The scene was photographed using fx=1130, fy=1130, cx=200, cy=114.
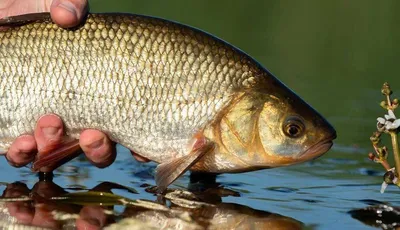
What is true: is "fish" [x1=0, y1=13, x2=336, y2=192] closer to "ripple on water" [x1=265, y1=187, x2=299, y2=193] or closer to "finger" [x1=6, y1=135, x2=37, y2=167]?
"finger" [x1=6, y1=135, x2=37, y2=167]

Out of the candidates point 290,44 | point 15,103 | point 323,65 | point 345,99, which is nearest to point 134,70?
point 15,103

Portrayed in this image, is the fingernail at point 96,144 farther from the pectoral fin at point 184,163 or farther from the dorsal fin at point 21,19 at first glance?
the dorsal fin at point 21,19

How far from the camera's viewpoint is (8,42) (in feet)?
20.2

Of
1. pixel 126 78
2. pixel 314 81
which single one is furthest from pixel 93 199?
pixel 314 81

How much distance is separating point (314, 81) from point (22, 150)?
669 cm

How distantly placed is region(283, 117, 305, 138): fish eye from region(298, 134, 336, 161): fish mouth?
106 mm

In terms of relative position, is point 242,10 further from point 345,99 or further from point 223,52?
point 223,52

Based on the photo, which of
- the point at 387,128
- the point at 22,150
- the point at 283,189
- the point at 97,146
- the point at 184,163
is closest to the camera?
the point at 387,128

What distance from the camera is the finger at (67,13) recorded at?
6.04 metres

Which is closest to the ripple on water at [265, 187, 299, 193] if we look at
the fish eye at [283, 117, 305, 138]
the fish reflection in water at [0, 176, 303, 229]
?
the fish reflection in water at [0, 176, 303, 229]

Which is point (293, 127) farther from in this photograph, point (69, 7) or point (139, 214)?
point (69, 7)

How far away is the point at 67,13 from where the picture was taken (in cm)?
602

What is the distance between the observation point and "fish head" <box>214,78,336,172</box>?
6020 mm

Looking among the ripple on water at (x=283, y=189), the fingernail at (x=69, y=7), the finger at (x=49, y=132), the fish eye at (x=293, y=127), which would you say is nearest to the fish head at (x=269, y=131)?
the fish eye at (x=293, y=127)
